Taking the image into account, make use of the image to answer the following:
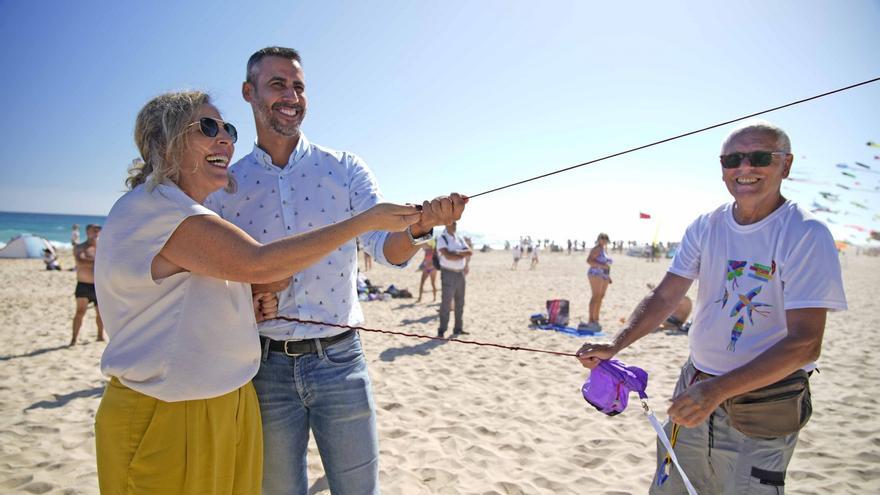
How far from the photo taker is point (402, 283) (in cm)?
1800

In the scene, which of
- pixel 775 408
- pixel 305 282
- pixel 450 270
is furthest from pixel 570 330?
pixel 305 282

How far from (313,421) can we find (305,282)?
60 centimetres

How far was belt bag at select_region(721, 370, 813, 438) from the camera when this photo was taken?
1.86 meters

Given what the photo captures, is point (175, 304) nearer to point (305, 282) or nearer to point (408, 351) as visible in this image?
point (305, 282)

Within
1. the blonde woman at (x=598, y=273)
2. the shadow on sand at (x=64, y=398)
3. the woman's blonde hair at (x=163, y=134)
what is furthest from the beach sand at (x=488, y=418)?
the woman's blonde hair at (x=163, y=134)

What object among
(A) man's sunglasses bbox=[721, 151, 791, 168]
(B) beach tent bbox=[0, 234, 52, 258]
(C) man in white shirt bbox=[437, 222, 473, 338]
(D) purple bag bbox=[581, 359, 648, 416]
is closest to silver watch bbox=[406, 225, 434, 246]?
(D) purple bag bbox=[581, 359, 648, 416]

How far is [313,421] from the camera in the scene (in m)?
1.96

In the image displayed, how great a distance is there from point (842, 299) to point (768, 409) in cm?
52

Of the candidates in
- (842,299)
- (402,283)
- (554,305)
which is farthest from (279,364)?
(402,283)

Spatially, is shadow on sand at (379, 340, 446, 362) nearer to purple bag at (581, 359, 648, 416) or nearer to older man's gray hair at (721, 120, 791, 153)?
purple bag at (581, 359, 648, 416)

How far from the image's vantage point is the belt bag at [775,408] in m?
1.86

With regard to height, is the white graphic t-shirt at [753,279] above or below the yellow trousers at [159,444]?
above

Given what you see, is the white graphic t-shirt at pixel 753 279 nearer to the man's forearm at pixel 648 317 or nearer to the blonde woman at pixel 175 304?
the man's forearm at pixel 648 317

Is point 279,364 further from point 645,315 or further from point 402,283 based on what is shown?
point 402,283
